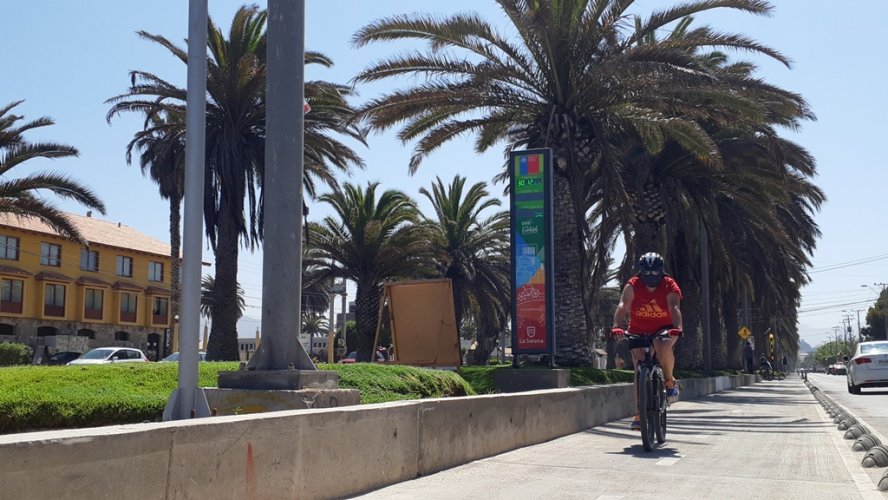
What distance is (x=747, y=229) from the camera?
31672mm

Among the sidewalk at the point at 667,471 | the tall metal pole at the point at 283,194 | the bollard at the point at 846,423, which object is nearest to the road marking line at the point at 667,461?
the sidewalk at the point at 667,471

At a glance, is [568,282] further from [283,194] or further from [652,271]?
[283,194]

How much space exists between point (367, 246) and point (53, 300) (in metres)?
28.6

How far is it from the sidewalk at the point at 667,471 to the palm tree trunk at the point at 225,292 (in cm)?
1483

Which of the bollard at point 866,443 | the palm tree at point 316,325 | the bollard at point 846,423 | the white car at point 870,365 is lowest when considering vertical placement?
the bollard at point 846,423

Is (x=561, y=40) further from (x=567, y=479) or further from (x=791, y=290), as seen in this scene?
(x=791, y=290)

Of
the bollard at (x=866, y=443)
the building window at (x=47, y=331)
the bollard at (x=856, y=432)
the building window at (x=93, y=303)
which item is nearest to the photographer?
the bollard at (x=866, y=443)

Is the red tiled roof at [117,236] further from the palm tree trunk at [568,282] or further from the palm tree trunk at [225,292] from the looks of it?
the palm tree trunk at [568,282]

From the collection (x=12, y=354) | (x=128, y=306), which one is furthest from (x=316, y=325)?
(x=12, y=354)

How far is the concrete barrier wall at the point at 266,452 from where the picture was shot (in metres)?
3.94

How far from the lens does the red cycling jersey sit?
31.1 feet

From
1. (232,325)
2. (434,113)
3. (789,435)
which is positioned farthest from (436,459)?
(232,325)

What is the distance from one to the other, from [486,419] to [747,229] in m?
25.2

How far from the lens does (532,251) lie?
50.7ft
